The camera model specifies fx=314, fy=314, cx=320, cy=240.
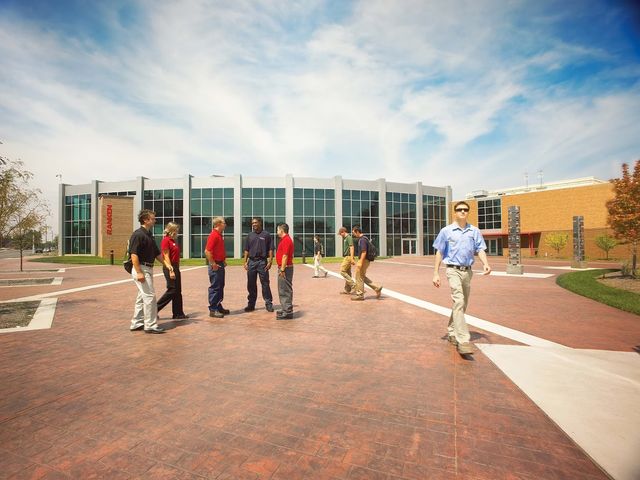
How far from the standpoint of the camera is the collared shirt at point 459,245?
14.0 feet

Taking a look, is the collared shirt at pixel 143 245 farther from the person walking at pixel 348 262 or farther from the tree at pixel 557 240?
the tree at pixel 557 240

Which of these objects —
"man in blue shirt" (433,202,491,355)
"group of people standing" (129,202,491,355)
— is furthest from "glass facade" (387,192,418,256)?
"man in blue shirt" (433,202,491,355)

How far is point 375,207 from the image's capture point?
127ft

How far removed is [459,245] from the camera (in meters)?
4.31

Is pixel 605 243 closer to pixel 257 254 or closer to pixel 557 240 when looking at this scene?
pixel 557 240

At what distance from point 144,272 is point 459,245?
5038 mm

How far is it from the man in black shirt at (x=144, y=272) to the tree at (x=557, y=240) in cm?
3937

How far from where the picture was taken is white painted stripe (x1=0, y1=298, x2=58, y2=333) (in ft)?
18.1

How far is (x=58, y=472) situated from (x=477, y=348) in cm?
464

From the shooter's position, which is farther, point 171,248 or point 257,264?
point 257,264

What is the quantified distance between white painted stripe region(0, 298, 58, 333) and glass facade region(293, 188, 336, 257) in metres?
27.9

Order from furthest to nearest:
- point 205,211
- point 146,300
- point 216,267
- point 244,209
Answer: point 205,211, point 244,209, point 216,267, point 146,300

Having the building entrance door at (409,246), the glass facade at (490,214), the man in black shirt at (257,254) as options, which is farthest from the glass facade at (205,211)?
the glass facade at (490,214)

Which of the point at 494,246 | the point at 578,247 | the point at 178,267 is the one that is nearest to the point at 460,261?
the point at 178,267
